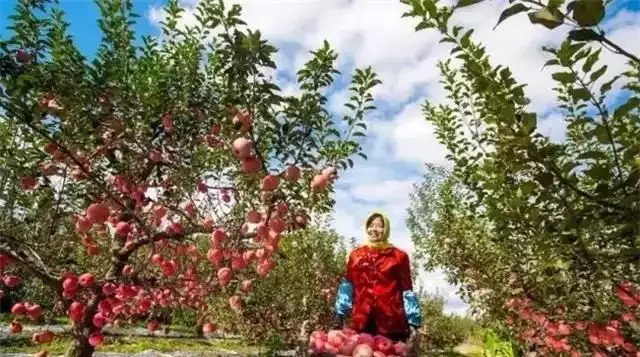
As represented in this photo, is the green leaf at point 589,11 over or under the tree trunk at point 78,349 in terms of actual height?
over

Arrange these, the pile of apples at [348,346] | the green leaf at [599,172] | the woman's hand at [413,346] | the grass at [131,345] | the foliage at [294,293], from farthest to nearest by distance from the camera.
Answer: the grass at [131,345]
the foliage at [294,293]
the woman's hand at [413,346]
the pile of apples at [348,346]
the green leaf at [599,172]

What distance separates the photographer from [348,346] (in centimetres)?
336

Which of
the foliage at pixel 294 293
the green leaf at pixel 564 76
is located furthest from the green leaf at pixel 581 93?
the foliage at pixel 294 293

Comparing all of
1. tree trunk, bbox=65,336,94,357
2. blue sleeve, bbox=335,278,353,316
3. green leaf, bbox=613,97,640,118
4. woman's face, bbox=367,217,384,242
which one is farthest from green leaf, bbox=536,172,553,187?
tree trunk, bbox=65,336,94,357

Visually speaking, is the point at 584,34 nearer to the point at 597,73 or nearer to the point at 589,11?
the point at 589,11

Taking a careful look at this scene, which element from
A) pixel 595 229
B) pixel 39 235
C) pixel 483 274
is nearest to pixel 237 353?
pixel 483 274

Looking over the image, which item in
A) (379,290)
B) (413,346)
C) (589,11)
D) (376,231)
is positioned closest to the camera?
(589,11)

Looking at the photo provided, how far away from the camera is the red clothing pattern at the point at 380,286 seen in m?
5.21

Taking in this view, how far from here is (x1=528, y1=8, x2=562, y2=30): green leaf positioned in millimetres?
1086

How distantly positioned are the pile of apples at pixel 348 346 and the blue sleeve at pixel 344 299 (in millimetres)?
1582

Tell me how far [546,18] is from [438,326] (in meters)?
27.0

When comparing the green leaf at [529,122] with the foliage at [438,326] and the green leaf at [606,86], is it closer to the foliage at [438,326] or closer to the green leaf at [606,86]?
the green leaf at [606,86]

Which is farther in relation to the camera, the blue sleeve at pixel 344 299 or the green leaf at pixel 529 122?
the blue sleeve at pixel 344 299

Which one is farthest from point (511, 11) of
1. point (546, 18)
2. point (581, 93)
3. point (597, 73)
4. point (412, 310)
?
point (412, 310)
